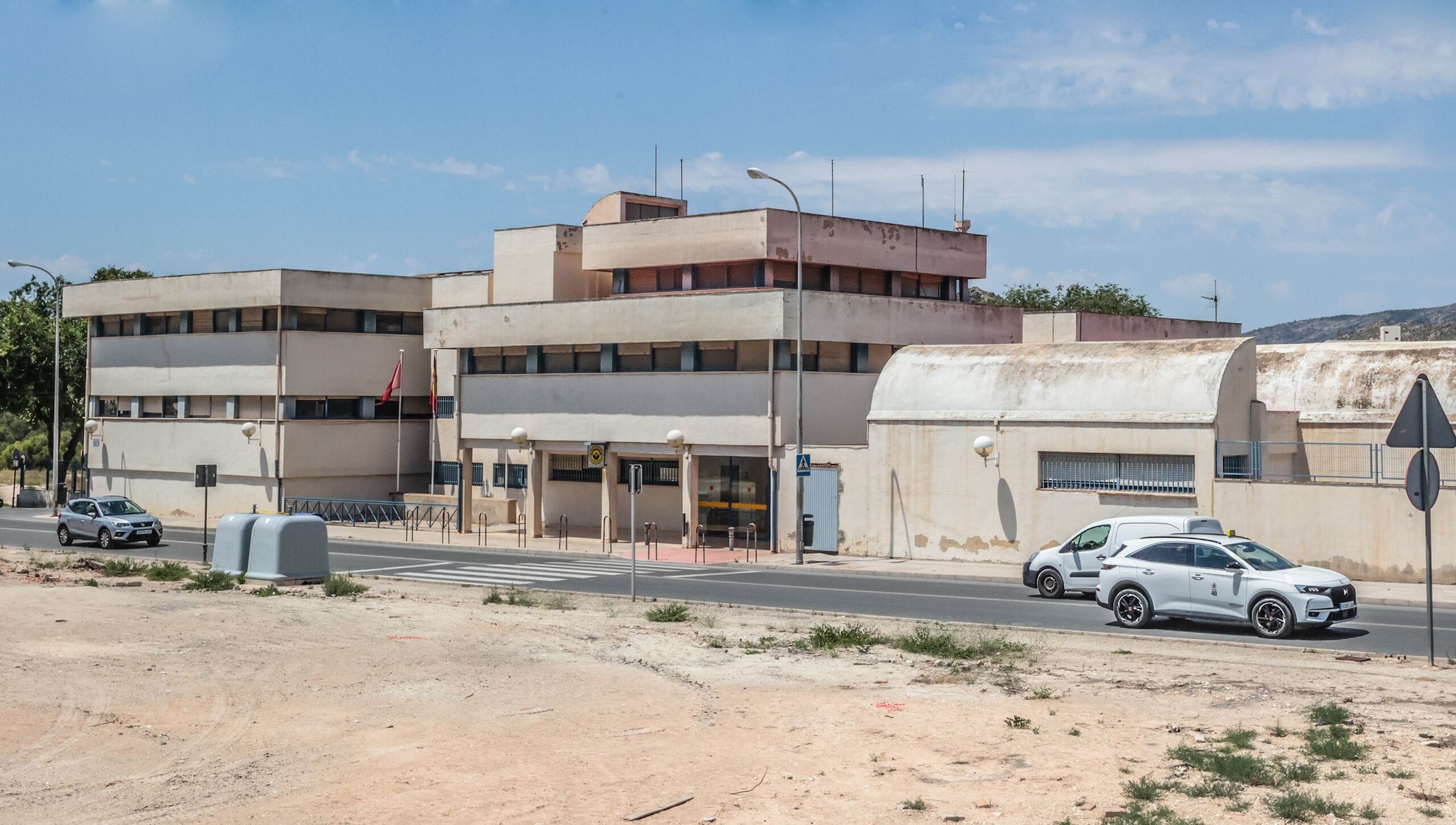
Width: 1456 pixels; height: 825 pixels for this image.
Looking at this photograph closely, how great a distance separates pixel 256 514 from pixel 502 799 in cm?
2031

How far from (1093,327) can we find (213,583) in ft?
116

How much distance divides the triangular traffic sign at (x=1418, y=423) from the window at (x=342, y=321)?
1639 inches

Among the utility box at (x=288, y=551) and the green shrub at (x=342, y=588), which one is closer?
the green shrub at (x=342, y=588)

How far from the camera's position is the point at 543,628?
68.2 ft

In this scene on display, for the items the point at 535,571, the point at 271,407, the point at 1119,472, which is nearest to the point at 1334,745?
the point at 1119,472

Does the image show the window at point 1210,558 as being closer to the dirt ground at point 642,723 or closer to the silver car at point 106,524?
the dirt ground at point 642,723

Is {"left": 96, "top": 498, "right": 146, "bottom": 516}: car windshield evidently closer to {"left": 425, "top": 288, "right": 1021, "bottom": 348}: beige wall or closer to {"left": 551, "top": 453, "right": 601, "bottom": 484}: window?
{"left": 425, "top": 288, "right": 1021, "bottom": 348}: beige wall

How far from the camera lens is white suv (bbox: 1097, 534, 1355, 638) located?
63.2 ft

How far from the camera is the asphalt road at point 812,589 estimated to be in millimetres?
20266

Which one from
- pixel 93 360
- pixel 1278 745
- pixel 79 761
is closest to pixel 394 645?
pixel 79 761

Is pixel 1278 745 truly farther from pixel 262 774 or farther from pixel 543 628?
pixel 543 628

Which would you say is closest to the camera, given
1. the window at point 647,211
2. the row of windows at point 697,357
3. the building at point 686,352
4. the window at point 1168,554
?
the window at point 1168,554

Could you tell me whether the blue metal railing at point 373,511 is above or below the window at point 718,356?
below

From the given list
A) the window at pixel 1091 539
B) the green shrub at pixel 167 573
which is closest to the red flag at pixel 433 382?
the green shrub at pixel 167 573
